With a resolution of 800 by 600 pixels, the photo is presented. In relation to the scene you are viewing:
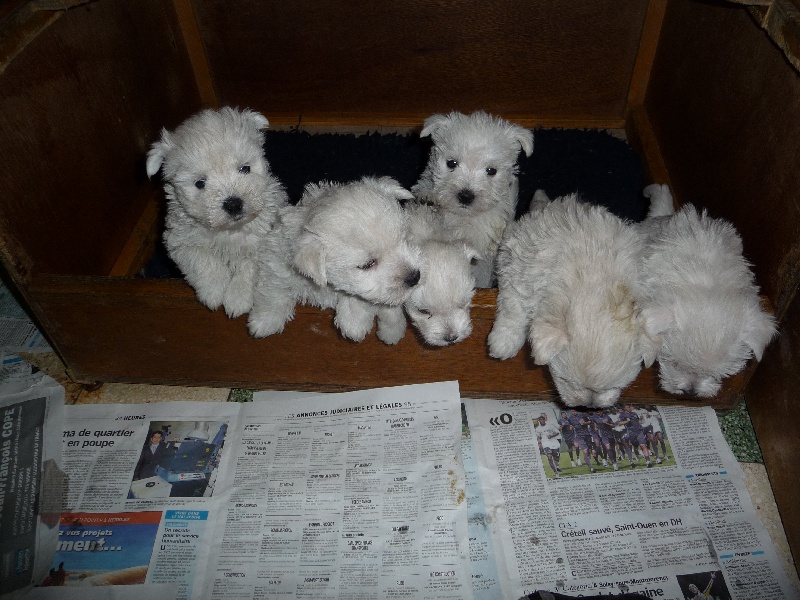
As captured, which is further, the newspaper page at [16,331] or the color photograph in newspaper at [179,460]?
the newspaper page at [16,331]

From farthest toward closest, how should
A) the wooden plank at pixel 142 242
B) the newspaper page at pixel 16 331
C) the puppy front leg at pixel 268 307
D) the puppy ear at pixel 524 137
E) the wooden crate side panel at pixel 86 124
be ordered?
the wooden plank at pixel 142 242, the newspaper page at pixel 16 331, the puppy ear at pixel 524 137, the wooden crate side panel at pixel 86 124, the puppy front leg at pixel 268 307

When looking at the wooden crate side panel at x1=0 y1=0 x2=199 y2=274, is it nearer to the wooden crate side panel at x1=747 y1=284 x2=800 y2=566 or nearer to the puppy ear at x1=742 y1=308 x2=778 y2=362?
the puppy ear at x1=742 y1=308 x2=778 y2=362

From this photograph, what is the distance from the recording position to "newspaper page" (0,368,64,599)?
1.79 m

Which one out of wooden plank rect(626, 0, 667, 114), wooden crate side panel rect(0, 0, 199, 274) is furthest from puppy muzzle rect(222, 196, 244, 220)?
wooden plank rect(626, 0, 667, 114)

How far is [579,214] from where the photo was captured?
1821 mm

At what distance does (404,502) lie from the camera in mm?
1888

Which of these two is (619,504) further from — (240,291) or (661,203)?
(240,291)

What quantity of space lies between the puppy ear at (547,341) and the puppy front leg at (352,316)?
1.78 ft

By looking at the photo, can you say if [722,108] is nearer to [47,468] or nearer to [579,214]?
[579,214]

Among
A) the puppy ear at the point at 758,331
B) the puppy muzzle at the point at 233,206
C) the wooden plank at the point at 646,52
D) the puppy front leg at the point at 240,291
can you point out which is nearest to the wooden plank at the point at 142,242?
the puppy front leg at the point at 240,291

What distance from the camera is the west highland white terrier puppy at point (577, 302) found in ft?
5.08

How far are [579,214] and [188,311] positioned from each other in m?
1.31

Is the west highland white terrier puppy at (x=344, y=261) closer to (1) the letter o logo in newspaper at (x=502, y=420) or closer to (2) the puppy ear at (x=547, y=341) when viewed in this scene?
(2) the puppy ear at (x=547, y=341)

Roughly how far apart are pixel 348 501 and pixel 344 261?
33.5 inches
